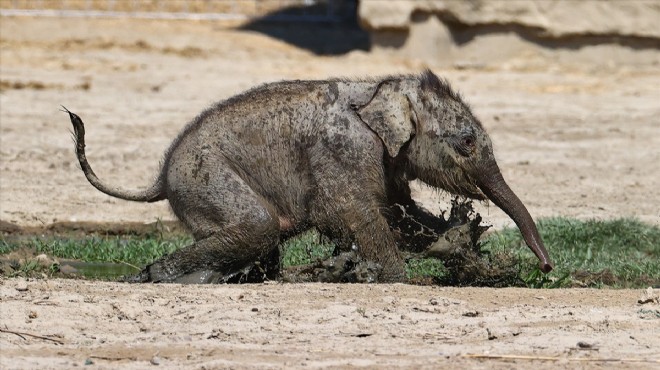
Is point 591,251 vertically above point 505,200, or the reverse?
point 505,200

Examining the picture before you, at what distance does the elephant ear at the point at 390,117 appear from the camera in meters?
8.45

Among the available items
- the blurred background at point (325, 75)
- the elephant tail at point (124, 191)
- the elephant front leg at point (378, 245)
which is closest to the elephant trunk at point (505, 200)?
the elephant front leg at point (378, 245)

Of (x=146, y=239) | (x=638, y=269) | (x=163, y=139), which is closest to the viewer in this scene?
(x=638, y=269)

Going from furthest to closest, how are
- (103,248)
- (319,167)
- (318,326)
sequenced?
(103,248) < (319,167) < (318,326)

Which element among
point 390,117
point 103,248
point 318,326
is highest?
point 390,117

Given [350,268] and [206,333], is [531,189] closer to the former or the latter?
[350,268]

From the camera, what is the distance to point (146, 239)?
11031 millimetres

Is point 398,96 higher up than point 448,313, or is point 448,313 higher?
point 398,96

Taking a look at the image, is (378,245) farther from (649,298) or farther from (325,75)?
(325,75)

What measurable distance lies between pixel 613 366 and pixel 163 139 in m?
8.36

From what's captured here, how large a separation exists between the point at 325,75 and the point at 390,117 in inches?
322

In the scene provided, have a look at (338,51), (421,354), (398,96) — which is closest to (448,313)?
(421,354)

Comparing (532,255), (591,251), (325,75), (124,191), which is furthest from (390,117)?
(325,75)

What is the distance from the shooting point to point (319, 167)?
8.40 metres
